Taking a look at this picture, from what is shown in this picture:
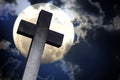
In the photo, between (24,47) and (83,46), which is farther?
(83,46)

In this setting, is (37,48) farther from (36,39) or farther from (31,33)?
(31,33)

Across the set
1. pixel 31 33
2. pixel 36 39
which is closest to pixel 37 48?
pixel 36 39

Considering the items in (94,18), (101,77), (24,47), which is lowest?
(101,77)

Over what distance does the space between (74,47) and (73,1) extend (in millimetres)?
723

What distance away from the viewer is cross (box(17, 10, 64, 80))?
1782 mm

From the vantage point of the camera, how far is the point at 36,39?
76.1 inches

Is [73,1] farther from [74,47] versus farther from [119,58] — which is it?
[119,58]

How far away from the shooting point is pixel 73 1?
13.9 ft

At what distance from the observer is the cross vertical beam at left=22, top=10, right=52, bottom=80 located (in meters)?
1.77

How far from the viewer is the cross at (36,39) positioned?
1782mm

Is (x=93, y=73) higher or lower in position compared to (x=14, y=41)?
lower

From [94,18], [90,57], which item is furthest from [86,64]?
[94,18]

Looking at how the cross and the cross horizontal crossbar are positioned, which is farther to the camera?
the cross horizontal crossbar

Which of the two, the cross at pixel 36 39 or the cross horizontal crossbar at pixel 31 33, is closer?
the cross at pixel 36 39
